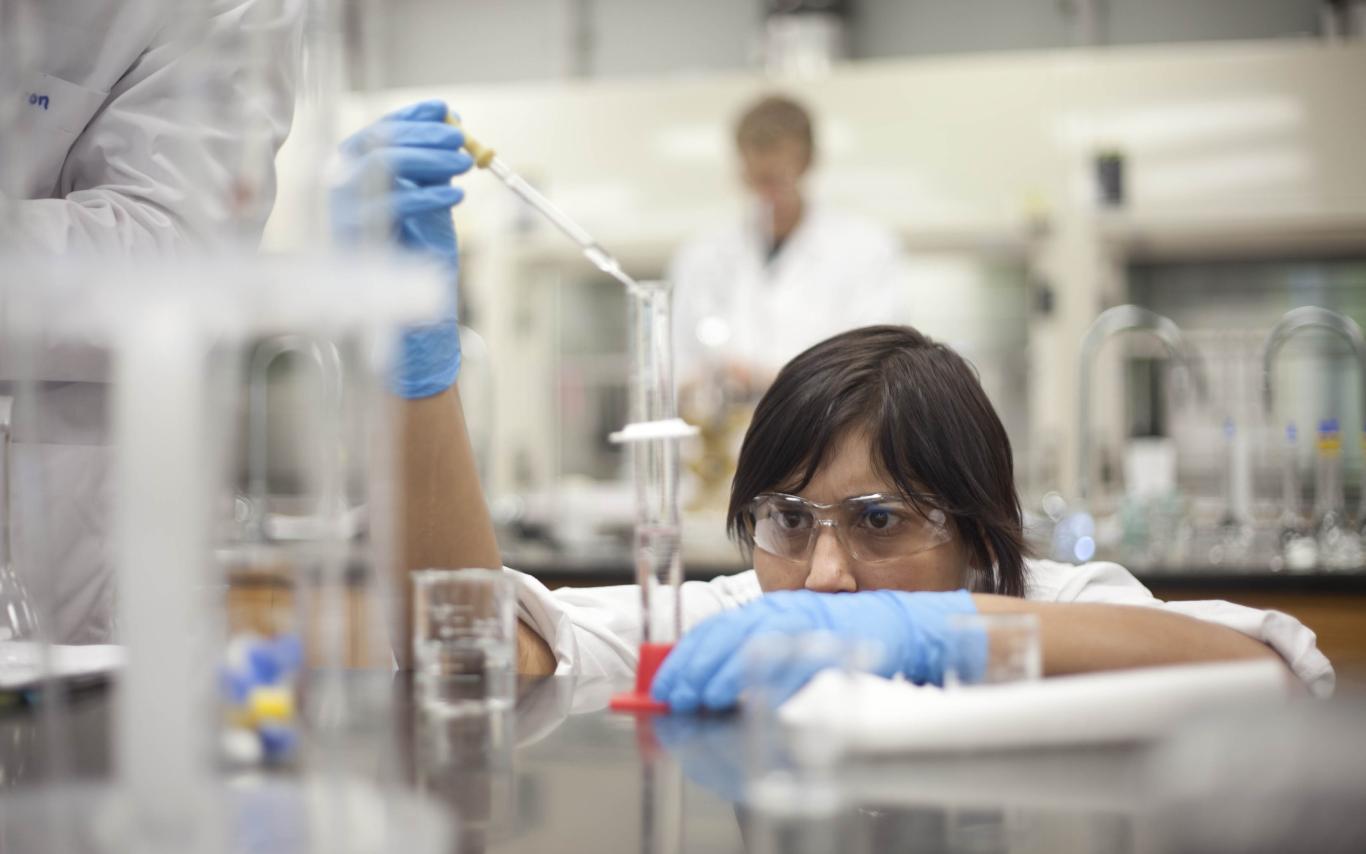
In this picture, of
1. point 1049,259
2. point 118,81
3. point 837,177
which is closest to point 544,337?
point 837,177

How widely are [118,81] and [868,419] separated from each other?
919 mm

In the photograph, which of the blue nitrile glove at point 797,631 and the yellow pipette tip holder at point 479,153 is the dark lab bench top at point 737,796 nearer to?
the blue nitrile glove at point 797,631

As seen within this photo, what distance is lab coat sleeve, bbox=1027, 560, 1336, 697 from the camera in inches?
39.8

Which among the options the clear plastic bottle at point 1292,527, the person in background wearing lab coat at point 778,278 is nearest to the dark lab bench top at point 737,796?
the clear plastic bottle at point 1292,527

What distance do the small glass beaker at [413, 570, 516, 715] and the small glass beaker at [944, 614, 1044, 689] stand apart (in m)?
0.30

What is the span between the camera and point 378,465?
48 cm

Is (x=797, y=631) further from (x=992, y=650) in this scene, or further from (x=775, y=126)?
(x=775, y=126)

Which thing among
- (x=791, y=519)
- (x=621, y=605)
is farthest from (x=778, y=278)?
(x=791, y=519)

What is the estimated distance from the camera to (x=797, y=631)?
0.85 meters

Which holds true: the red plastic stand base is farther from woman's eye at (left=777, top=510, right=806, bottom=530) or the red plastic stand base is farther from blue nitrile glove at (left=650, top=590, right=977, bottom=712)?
Answer: woman's eye at (left=777, top=510, right=806, bottom=530)

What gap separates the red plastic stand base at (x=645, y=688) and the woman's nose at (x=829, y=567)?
0.31 m

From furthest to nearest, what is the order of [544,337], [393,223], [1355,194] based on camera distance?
1. [544,337]
2. [1355,194]
3. [393,223]

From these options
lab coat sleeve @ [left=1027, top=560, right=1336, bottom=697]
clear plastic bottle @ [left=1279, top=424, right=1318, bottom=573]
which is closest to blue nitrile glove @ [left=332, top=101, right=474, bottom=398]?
lab coat sleeve @ [left=1027, top=560, right=1336, bottom=697]

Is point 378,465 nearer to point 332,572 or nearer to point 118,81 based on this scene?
point 332,572
